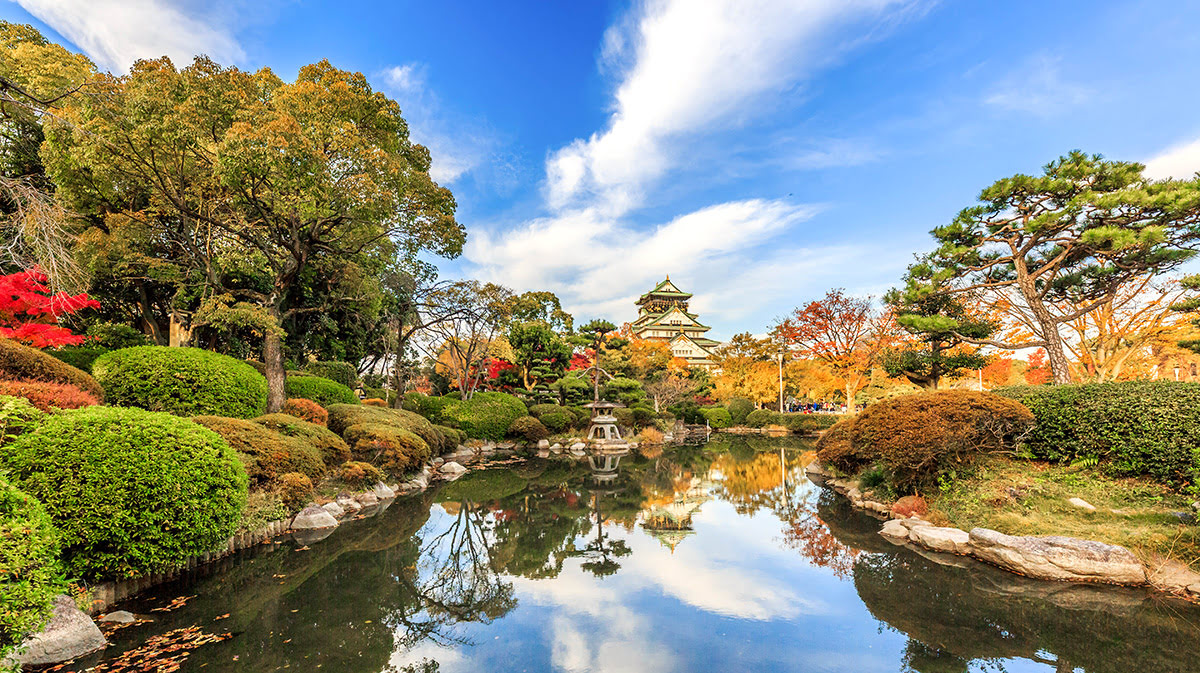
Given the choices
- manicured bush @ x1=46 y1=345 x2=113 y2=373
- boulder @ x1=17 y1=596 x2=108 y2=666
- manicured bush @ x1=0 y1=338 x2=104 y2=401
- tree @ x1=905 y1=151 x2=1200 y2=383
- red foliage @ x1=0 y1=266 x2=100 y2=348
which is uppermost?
tree @ x1=905 y1=151 x2=1200 y2=383

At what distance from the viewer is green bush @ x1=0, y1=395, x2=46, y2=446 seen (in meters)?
3.56

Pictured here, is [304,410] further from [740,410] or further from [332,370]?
[740,410]

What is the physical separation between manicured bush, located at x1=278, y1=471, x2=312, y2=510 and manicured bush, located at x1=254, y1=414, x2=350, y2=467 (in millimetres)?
842

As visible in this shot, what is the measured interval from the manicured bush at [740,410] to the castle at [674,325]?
29.4ft

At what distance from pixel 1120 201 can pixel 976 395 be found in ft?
15.8

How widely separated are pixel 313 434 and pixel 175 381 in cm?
206

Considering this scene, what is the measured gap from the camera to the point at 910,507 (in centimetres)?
727

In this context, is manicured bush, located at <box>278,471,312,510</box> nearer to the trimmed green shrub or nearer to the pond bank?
the trimmed green shrub

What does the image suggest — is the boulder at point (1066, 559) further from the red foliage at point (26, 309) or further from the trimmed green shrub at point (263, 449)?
the red foliage at point (26, 309)

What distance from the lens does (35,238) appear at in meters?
3.69

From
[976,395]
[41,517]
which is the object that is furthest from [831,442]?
[41,517]

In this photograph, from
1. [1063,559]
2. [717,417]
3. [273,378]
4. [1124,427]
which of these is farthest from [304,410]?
[717,417]

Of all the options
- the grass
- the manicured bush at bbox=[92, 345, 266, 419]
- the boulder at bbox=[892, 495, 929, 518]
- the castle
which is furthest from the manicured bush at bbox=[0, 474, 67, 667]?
the castle

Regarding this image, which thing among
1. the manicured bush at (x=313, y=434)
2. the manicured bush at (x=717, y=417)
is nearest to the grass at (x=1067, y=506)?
the manicured bush at (x=313, y=434)
